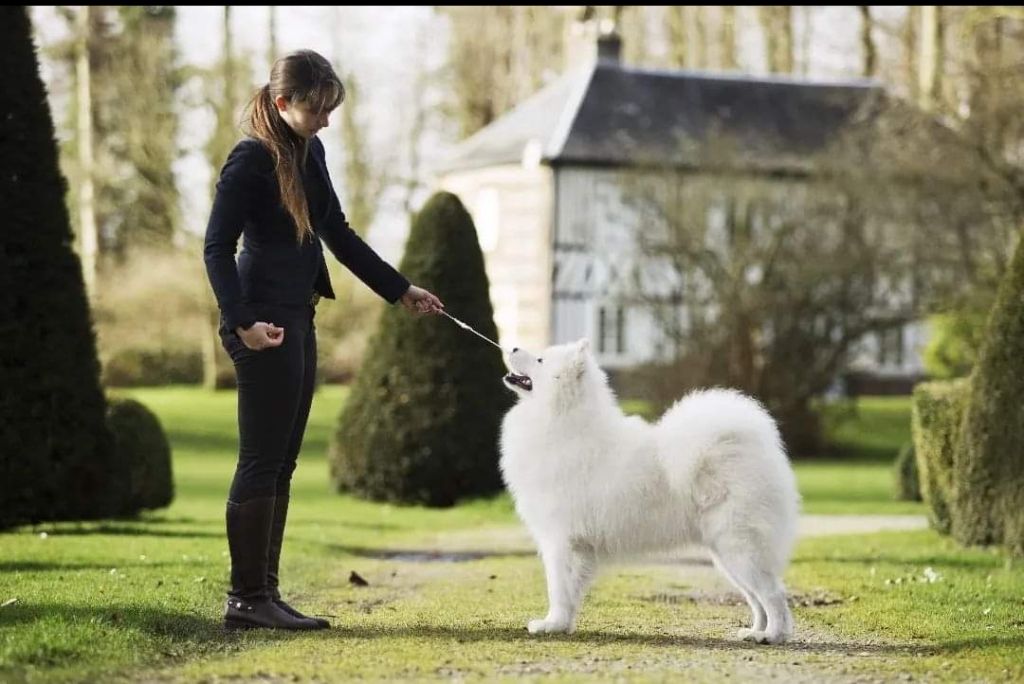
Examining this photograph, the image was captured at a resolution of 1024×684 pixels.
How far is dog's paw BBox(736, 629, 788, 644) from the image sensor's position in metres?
7.09

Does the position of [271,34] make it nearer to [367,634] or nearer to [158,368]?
[158,368]

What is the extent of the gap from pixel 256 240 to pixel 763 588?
2.88 m

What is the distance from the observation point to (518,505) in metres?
7.50

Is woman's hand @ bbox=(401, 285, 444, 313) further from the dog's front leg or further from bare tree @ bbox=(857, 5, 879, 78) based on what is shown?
bare tree @ bbox=(857, 5, 879, 78)

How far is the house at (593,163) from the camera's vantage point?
36.8 m

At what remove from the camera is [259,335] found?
665 cm

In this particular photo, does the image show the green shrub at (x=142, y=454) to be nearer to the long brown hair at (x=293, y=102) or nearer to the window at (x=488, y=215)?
the long brown hair at (x=293, y=102)

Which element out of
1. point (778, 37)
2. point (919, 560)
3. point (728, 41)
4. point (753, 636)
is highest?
point (778, 37)

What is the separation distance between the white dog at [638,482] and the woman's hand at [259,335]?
4.39 ft

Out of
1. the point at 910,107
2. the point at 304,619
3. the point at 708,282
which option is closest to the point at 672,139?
the point at 910,107

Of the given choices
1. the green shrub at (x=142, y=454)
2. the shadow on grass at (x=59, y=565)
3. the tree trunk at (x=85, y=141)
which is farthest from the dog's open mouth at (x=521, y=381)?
the tree trunk at (x=85, y=141)

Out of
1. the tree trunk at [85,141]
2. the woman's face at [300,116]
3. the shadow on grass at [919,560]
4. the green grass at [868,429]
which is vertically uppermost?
the tree trunk at [85,141]

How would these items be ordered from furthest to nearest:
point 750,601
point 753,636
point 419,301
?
point 419,301 → point 750,601 → point 753,636

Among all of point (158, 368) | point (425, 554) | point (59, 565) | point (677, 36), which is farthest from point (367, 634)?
point (677, 36)
